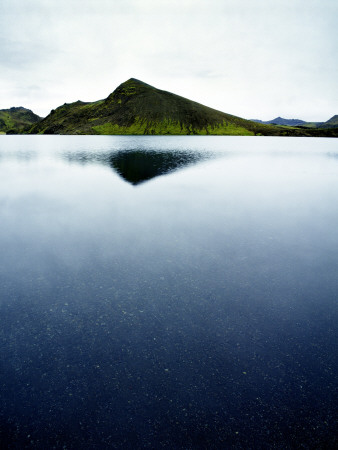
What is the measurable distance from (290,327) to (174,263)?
533 centimetres

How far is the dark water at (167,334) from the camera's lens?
17.5 feet

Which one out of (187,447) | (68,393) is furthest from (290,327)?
(68,393)

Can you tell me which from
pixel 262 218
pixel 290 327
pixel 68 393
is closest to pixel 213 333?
pixel 290 327

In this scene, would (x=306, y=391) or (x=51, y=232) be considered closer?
(x=306, y=391)

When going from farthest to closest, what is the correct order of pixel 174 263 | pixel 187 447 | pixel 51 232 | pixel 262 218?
1. pixel 262 218
2. pixel 51 232
3. pixel 174 263
4. pixel 187 447

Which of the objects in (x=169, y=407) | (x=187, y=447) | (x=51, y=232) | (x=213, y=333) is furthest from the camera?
(x=51, y=232)

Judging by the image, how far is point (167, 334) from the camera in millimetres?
7629

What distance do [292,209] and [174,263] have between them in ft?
46.2

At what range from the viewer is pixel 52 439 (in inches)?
199

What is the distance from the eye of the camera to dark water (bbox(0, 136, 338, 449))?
17.5 feet

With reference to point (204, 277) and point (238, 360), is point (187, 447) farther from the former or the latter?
point (204, 277)

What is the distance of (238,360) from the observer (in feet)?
22.4

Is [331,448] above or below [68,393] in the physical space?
below

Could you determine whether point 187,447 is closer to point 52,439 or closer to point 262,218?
point 52,439
